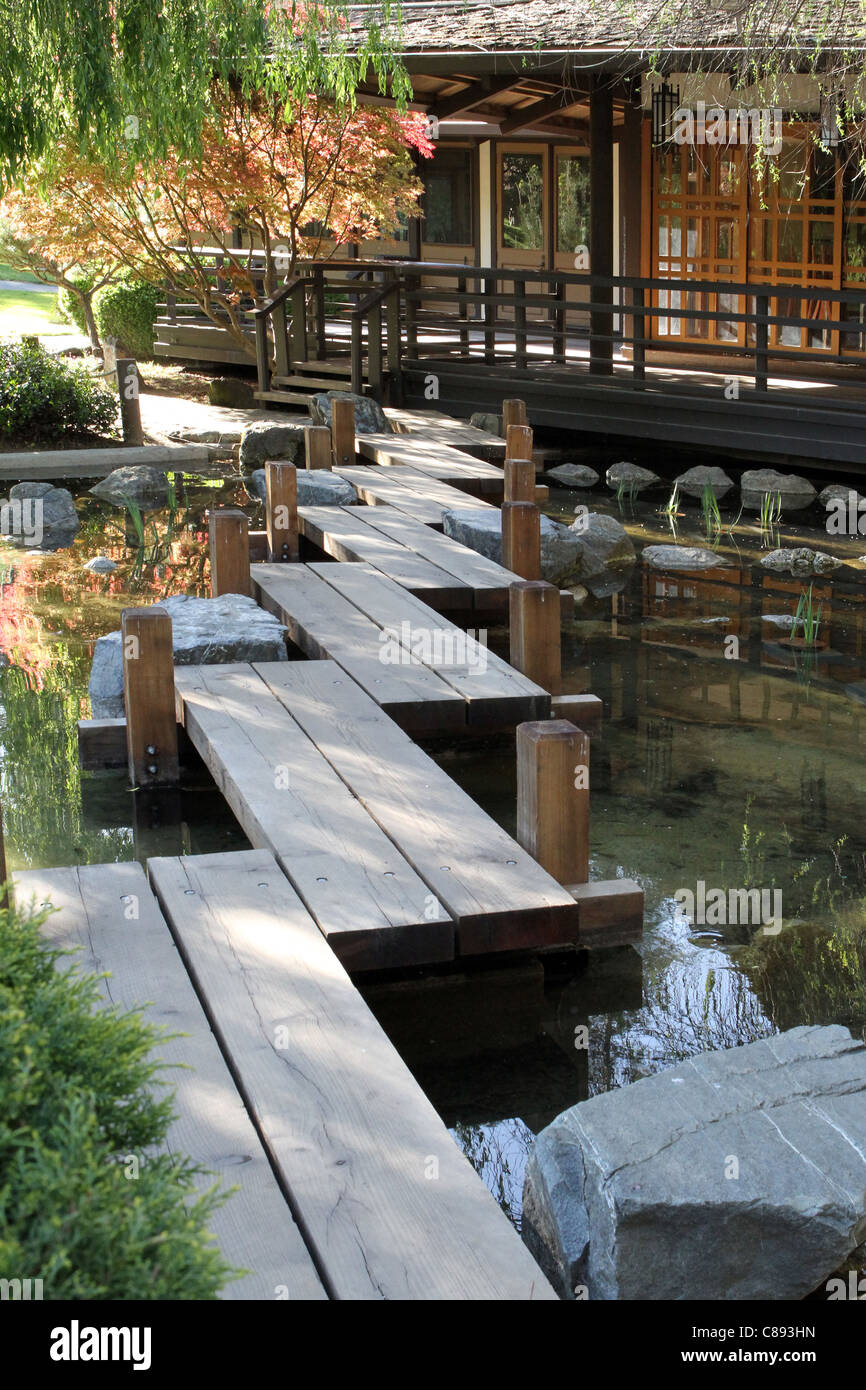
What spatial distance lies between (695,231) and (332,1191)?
15278 millimetres

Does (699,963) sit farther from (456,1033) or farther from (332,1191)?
(332,1191)

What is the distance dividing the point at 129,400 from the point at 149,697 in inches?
345

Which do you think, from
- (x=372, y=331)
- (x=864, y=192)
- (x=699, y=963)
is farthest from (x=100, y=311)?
(x=699, y=963)

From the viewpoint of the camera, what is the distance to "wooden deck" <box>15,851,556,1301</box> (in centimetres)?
261

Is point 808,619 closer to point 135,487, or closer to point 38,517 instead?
point 38,517

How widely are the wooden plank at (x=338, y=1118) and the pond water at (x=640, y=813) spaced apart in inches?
23.9

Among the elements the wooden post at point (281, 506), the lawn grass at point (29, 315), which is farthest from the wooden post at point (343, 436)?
the lawn grass at point (29, 315)

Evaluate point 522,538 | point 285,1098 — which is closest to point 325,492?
point 522,538

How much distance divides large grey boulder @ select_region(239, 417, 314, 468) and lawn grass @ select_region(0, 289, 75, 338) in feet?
38.9

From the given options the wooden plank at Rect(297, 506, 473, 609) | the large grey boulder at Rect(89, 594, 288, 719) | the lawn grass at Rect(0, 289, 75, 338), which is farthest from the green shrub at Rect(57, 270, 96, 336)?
the large grey boulder at Rect(89, 594, 288, 719)

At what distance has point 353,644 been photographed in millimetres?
6875

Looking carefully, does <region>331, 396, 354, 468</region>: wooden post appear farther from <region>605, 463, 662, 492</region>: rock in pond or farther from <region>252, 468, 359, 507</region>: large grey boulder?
<region>605, 463, 662, 492</region>: rock in pond
